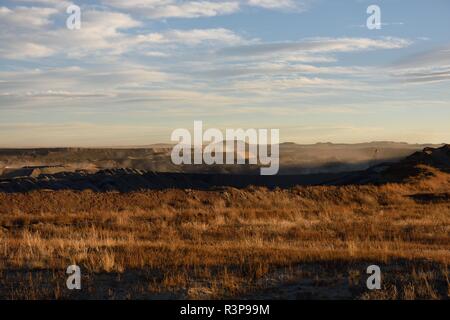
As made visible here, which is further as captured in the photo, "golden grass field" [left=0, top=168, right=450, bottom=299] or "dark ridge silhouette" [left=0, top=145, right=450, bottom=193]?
"dark ridge silhouette" [left=0, top=145, right=450, bottom=193]

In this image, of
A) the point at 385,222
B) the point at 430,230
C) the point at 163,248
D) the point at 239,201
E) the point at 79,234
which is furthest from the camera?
the point at 239,201

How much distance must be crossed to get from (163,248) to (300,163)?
105271 millimetres

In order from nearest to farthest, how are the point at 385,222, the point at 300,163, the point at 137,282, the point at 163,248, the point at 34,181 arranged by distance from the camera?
1. the point at 137,282
2. the point at 163,248
3. the point at 385,222
4. the point at 34,181
5. the point at 300,163

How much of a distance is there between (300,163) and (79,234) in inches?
3984

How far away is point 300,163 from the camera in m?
118

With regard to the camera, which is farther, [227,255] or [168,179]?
[168,179]

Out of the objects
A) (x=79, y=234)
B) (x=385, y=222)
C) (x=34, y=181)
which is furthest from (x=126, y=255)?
(x=34, y=181)

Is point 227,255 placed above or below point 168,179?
above

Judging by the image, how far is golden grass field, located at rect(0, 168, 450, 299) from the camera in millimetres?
9422

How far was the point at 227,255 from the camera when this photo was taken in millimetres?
12828

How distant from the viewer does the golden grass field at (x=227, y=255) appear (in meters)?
9.42

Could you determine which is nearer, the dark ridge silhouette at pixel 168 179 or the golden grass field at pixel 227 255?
the golden grass field at pixel 227 255

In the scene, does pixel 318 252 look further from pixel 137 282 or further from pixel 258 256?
pixel 137 282
